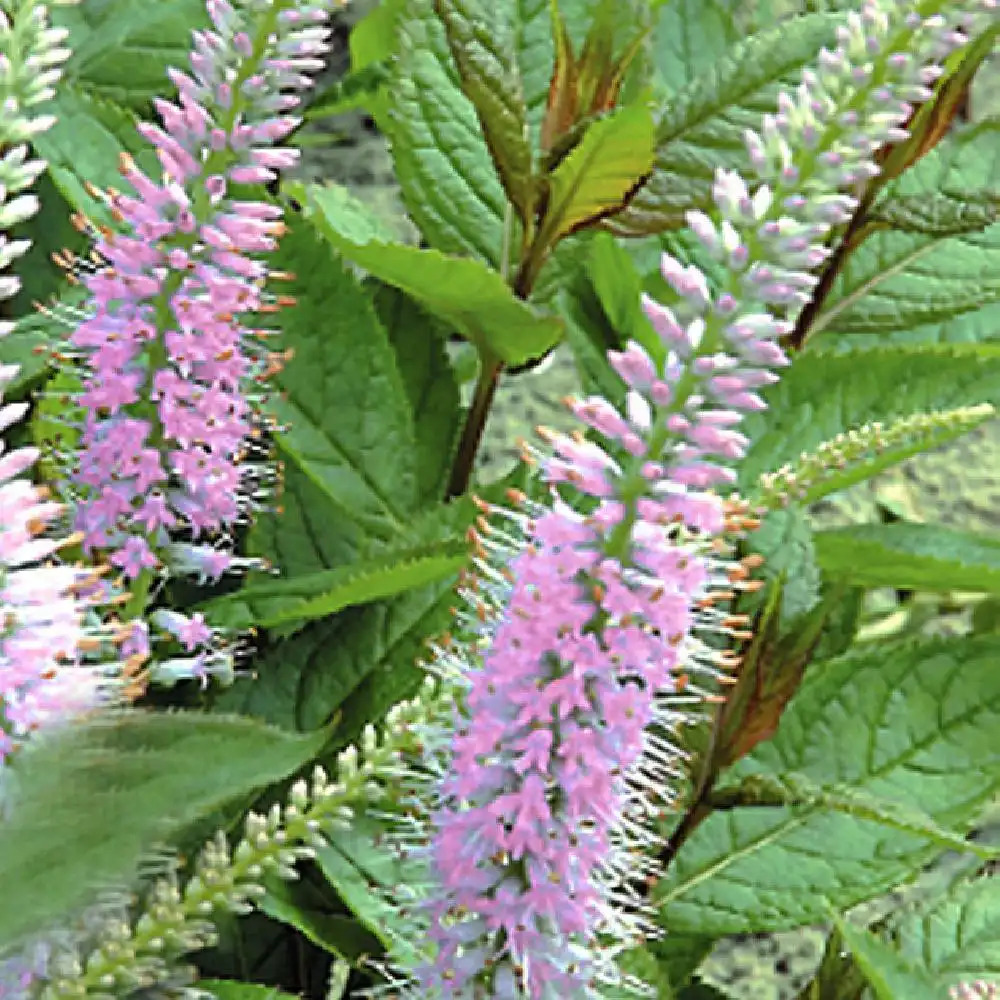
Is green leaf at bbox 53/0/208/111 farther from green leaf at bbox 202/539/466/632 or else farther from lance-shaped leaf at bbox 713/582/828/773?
lance-shaped leaf at bbox 713/582/828/773

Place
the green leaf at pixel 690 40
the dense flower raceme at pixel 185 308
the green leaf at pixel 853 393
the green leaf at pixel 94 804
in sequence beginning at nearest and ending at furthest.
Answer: the green leaf at pixel 94 804, the dense flower raceme at pixel 185 308, the green leaf at pixel 853 393, the green leaf at pixel 690 40

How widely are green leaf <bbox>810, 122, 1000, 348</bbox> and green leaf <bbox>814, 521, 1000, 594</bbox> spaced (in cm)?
12

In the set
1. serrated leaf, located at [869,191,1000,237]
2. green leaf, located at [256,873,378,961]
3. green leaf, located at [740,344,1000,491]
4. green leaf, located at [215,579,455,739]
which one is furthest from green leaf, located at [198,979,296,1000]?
serrated leaf, located at [869,191,1000,237]

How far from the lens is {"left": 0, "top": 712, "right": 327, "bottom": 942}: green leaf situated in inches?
9.1

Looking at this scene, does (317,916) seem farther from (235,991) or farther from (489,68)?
(489,68)

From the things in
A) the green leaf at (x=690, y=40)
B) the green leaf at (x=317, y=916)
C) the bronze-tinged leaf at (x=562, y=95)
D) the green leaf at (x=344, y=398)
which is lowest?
the green leaf at (x=317, y=916)

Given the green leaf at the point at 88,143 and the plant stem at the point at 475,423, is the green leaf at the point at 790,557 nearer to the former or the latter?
the plant stem at the point at 475,423

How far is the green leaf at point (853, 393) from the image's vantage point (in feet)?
2.63

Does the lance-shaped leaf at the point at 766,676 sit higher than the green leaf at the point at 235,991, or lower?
higher

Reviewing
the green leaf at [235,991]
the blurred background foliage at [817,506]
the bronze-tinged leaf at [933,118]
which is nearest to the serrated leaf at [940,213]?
the bronze-tinged leaf at [933,118]

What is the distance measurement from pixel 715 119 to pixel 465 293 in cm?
15

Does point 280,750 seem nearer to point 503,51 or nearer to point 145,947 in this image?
point 145,947

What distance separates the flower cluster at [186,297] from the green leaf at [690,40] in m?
0.54

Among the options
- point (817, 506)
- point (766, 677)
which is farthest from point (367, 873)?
point (817, 506)
